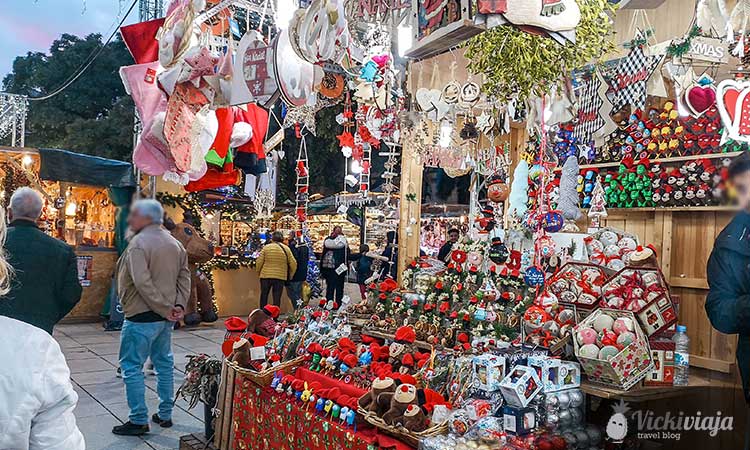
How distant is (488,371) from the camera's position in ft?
9.26

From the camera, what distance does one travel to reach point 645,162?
174 inches

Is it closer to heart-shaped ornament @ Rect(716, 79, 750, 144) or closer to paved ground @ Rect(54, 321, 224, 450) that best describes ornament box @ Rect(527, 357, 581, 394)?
heart-shaped ornament @ Rect(716, 79, 750, 144)

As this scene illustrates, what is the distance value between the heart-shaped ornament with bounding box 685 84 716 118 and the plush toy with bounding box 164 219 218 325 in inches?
250

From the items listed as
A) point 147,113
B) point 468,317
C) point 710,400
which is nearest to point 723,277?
point 710,400

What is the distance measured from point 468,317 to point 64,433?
2.42m

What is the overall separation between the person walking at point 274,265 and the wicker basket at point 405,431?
7452 millimetres

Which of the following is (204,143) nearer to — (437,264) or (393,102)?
(437,264)

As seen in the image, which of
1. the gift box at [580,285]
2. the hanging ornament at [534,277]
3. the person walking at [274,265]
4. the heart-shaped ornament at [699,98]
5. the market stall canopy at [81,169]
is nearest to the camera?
the gift box at [580,285]

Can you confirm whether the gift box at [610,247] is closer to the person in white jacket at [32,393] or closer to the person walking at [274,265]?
the person in white jacket at [32,393]

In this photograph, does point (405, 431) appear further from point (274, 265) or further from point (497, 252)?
point (274, 265)

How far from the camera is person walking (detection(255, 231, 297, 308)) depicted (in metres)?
10.2

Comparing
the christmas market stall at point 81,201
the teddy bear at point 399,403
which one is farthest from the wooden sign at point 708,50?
the christmas market stall at point 81,201

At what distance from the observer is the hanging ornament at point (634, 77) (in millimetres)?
3875

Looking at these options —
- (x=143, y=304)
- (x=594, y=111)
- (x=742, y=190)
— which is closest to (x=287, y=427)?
(x=143, y=304)
